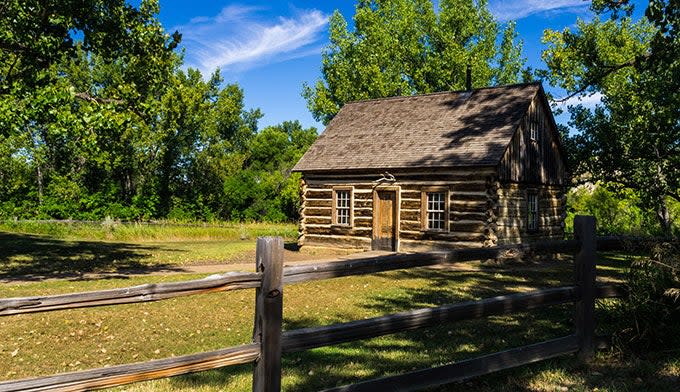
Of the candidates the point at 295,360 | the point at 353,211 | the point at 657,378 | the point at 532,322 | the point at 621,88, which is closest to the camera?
the point at 657,378

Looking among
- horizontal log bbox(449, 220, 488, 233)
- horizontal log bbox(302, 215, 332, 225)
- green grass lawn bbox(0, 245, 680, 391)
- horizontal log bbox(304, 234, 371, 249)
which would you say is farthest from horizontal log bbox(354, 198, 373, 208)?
green grass lawn bbox(0, 245, 680, 391)

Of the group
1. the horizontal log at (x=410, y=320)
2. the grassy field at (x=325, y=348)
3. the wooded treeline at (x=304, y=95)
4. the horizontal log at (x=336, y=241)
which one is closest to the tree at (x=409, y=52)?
the wooded treeline at (x=304, y=95)

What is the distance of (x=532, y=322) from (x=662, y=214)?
74.5 ft

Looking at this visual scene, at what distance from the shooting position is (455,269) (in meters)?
17.7

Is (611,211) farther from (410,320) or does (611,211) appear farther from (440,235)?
(410,320)

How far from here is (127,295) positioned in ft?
11.7

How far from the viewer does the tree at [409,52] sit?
140 feet

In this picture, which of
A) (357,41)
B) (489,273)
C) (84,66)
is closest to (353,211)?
(489,273)

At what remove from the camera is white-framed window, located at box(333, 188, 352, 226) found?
23875 mm

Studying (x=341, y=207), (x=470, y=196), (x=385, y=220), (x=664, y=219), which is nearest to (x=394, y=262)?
(x=470, y=196)

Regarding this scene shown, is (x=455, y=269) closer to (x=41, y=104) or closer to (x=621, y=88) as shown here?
(x=41, y=104)

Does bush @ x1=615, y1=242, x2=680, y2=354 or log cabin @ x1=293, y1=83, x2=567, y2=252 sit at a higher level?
log cabin @ x1=293, y1=83, x2=567, y2=252

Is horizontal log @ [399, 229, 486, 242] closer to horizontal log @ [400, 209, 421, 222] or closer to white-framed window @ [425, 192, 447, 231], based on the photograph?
white-framed window @ [425, 192, 447, 231]

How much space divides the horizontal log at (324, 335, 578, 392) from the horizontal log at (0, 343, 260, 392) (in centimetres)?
89
